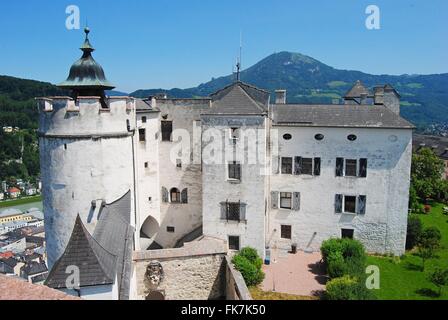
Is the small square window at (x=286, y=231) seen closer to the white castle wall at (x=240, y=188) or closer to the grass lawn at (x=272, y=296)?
the white castle wall at (x=240, y=188)

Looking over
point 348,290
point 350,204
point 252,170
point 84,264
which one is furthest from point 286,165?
point 84,264

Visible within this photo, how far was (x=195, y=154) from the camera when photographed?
31391 mm

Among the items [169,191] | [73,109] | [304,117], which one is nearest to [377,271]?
[304,117]

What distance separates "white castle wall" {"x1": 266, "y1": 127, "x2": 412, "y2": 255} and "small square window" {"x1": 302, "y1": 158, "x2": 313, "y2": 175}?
332mm

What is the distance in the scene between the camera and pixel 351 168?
96.0 feet

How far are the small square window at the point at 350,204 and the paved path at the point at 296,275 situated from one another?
421 centimetres

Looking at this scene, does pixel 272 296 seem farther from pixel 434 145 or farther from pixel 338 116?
pixel 434 145

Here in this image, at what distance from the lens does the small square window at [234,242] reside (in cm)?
2847

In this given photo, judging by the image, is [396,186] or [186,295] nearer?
[186,295]

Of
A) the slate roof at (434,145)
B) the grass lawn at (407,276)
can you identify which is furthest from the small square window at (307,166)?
the slate roof at (434,145)

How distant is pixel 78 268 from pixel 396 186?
2376 centimetres

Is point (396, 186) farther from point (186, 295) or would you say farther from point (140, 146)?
point (140, 146)

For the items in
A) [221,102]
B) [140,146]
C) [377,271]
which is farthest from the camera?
[140,146]

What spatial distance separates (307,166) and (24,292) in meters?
23.6
